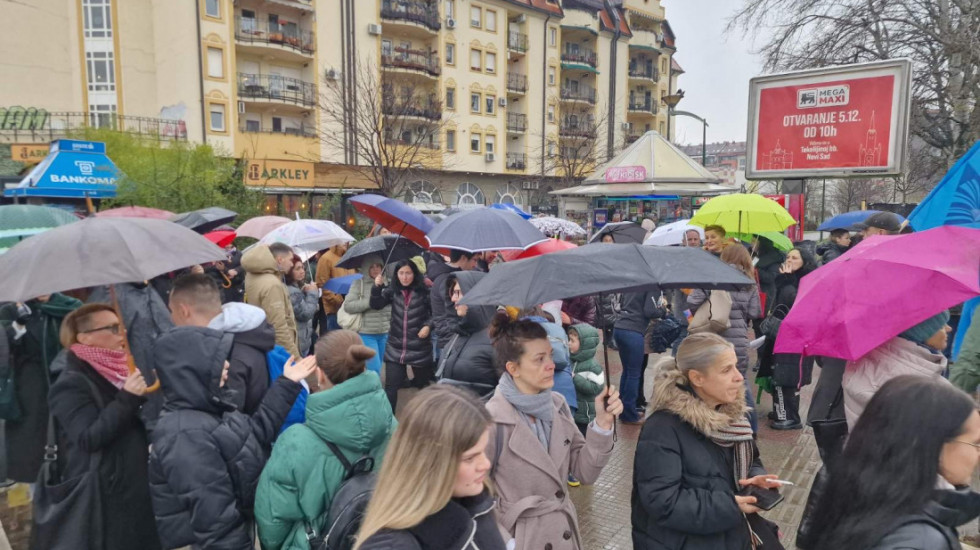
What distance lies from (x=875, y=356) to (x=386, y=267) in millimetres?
4574

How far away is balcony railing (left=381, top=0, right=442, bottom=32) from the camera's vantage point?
33.5 metres

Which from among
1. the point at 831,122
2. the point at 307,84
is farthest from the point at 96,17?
the point at 831,122

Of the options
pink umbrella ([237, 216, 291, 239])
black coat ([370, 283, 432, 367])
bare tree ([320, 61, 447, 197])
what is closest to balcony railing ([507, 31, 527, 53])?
bare tree ([320, 61, 447, 197])

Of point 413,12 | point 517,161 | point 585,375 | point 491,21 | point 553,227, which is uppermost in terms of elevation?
point 491,21

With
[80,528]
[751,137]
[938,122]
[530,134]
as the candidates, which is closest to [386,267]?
[80,528]

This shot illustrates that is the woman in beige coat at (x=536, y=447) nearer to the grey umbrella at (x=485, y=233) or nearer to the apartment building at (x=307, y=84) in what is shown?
the grey umbrella at (x=485, y=233)

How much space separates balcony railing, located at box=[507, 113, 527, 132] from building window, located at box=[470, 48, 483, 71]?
3873 mm

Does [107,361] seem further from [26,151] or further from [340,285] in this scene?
[26,151]

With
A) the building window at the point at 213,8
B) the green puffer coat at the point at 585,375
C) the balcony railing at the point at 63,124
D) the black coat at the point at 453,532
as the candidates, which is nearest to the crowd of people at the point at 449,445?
the black coat at the point at 453,532

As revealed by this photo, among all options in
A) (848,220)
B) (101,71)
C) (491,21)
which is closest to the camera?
(848,220)

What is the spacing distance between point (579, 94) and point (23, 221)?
43399 millimetres

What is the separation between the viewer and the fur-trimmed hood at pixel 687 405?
8.10 ft

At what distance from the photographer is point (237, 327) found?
3113 millimetres

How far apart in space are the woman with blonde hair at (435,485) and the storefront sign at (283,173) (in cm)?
2903
